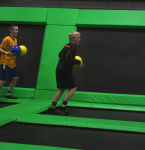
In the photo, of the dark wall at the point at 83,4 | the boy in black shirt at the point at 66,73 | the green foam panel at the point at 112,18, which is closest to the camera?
the boy in black shirt at the point at 66,73

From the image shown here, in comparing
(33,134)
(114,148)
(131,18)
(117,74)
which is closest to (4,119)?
(33,134)

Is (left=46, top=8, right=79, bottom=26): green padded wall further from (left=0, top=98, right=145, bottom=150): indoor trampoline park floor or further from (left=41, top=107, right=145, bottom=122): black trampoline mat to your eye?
(left=0, top=98, right=145, bottom=150): indoor trampoline park floor

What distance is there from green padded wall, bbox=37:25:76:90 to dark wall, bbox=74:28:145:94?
0.42 meters

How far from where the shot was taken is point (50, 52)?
3.93 m

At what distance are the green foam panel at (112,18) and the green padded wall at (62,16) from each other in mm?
137

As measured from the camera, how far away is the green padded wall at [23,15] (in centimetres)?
411

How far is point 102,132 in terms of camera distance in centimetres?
182

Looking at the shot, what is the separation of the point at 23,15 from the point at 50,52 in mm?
1110

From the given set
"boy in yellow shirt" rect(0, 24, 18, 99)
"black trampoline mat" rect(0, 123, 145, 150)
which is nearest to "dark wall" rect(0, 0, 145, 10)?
"boy in yellow shirt" rect(0, 24, 18, 99)

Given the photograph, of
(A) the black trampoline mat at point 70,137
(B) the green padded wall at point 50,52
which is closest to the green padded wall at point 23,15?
(B) the green padded wall at point 50,52

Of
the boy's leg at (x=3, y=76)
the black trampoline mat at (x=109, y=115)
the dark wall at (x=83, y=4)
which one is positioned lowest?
the black trampoline mat at (x=109, y=115)

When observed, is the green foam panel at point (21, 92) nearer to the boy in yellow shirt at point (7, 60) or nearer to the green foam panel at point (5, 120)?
the boy in yellow shirt at point (7, 60)

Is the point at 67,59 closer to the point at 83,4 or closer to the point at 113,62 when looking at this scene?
the point at 113,62

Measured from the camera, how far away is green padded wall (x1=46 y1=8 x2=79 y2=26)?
404 centimetres
